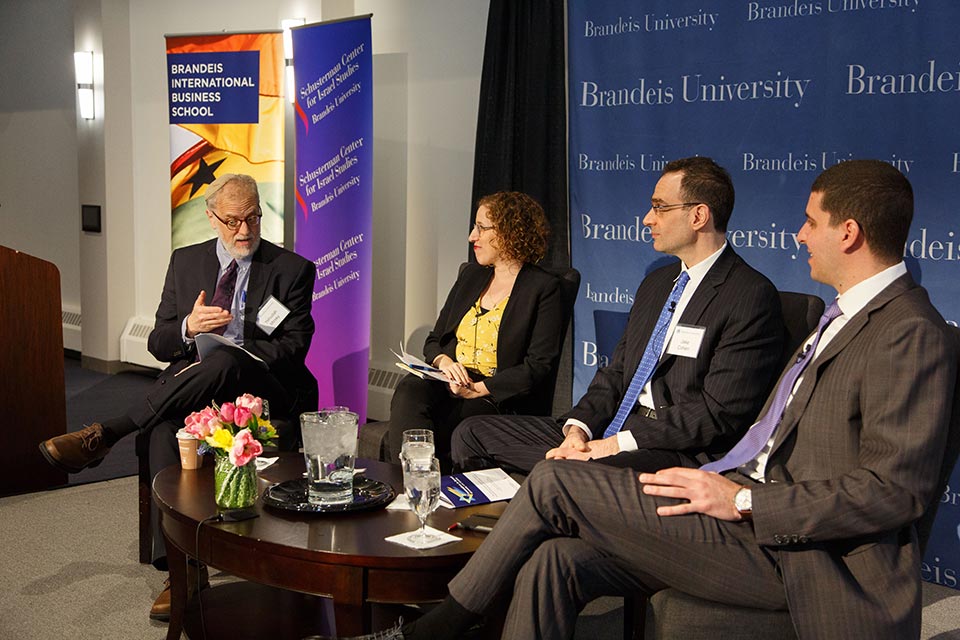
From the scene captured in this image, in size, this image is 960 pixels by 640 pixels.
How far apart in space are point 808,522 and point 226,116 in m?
4.56

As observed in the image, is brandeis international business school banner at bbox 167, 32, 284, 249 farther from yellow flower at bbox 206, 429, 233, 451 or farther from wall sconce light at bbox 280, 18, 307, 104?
yellow flower at bbox 206, 429, 233, 451

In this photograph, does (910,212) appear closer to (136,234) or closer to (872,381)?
(872,381)

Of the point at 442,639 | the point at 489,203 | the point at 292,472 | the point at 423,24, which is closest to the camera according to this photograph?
the point at 442,639

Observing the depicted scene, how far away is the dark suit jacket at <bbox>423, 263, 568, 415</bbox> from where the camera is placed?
3650 millimetres

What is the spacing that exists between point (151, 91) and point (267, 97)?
6.17ft

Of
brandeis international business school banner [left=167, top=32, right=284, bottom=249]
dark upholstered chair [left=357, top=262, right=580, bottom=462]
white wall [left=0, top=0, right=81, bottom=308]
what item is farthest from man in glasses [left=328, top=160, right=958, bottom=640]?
white wall [left=0, top=0, right=81, bottom=308]

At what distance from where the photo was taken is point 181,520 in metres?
2.56

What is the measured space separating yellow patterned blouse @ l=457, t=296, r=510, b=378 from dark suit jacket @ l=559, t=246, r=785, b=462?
2.75 feet

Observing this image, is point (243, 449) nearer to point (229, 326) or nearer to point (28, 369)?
point (229, 326)

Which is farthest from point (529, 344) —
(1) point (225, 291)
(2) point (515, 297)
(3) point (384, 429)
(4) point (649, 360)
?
(1) point (225, 291)

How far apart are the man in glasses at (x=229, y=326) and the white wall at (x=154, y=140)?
1623 mm

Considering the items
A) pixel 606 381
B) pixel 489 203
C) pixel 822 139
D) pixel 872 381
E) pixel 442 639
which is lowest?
pixel 442 639

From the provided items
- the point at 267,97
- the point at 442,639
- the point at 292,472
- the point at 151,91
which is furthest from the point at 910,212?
the point at 151,91

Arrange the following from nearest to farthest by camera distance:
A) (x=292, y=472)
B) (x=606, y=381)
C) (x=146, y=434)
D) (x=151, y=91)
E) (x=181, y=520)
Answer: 1. (x=181, y=520)
2. (x=292, y=472)
3. (x=606, y=381)
4. (x=146, y=434)
5. (x=151, y=91)
